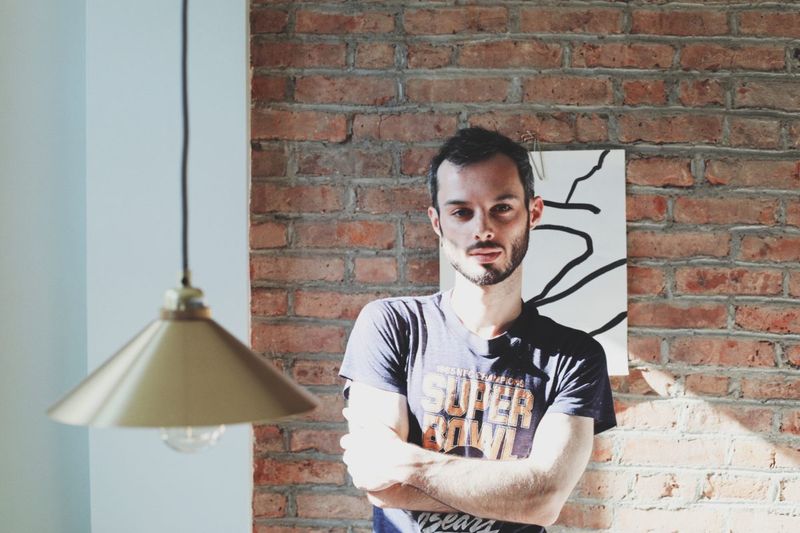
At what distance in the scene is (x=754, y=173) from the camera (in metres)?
1.98

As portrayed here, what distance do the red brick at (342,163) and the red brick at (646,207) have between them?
0.67 meters

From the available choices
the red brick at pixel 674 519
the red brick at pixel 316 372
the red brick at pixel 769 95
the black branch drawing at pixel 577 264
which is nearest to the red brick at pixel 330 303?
the red brick at pixel 316 372

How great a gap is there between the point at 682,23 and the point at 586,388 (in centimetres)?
109

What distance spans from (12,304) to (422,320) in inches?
35.3

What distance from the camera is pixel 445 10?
78.6 inches

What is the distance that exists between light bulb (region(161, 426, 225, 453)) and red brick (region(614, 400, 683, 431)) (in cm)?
141

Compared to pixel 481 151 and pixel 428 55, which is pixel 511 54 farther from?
pixel 481 151

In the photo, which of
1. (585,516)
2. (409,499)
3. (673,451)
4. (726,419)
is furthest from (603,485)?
(409,499)

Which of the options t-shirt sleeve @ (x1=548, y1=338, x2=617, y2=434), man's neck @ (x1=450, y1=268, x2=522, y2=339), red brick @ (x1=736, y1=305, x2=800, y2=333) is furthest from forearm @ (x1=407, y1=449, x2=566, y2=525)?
red brick @ (x1=736, y1=305, x2=800, y2=333)

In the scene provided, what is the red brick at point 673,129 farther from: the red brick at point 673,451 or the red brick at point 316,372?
the red brick at point 316,372

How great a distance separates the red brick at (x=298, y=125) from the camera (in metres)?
2.00

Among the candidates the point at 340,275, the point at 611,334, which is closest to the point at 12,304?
the point at 340,275

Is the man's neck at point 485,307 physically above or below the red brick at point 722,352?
above

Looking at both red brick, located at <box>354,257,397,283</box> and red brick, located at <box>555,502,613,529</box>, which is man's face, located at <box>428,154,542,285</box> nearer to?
red brick, located at <box>354,257,397,283</box>
